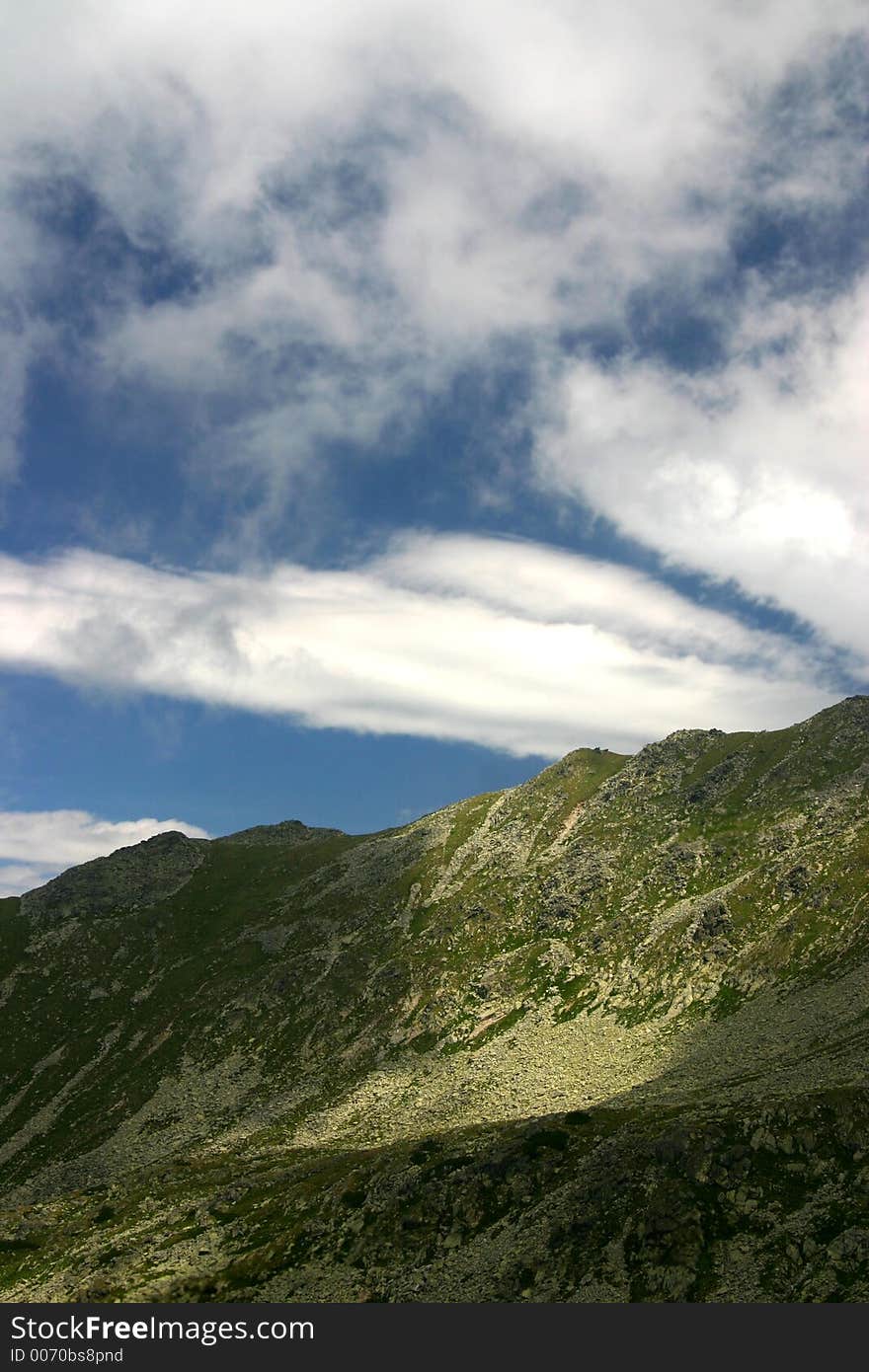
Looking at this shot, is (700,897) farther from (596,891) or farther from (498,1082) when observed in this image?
(498,1082)

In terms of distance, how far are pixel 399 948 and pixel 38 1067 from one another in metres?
72.4

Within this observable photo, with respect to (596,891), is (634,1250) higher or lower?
lower

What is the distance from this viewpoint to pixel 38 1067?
A: 15600 cm

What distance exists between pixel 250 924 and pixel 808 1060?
138 metres

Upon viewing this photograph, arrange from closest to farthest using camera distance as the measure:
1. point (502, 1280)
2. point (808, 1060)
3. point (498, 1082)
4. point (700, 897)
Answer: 1. point (502, 1280)
2. point (808, 1060)
3. point (498, 1082)
4. point (700, 897)

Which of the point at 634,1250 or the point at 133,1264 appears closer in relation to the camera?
the point at 634,1250

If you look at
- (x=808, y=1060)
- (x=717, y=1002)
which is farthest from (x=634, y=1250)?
(x=717, y=1002)

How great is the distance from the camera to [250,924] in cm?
19525

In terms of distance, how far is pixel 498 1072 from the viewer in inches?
4727

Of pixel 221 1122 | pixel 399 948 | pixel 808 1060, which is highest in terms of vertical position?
pixel 399 948

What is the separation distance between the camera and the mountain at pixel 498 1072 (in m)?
61.9

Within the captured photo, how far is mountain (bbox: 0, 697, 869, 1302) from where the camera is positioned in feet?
203

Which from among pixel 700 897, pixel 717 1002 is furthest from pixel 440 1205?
pixel 700 897

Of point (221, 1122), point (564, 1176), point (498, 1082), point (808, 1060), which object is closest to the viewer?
point (564, 1176)
